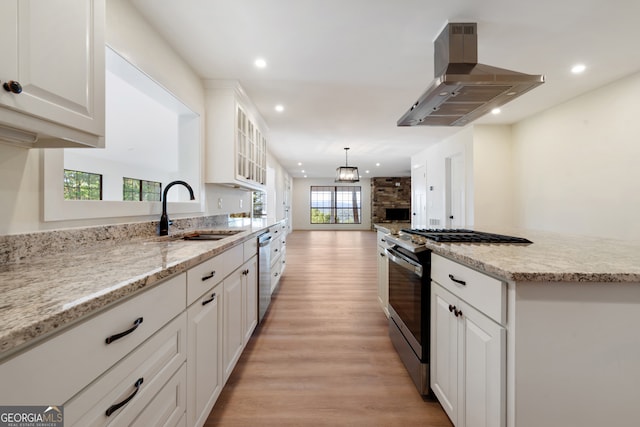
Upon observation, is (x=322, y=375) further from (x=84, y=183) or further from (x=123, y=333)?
(x=84, y=183)

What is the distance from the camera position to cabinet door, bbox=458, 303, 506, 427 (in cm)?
94

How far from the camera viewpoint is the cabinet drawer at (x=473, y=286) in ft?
3.11

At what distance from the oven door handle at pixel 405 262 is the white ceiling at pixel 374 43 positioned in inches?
65.9

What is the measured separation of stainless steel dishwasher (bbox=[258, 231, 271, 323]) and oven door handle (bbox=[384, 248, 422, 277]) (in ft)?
3.76

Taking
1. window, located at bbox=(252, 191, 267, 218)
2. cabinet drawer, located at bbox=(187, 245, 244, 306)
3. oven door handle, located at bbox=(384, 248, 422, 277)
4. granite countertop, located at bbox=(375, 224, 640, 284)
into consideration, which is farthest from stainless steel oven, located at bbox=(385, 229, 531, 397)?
window, located at bbox=(252, 191, 267, 218)

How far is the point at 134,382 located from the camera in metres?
0.78

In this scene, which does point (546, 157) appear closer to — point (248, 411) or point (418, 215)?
point (418, 215)

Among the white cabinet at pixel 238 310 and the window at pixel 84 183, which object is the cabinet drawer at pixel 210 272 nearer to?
the white cabinet at pixel 238 310

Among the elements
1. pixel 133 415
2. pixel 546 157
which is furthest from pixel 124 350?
pixel 546 157

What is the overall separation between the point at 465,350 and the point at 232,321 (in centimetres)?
129

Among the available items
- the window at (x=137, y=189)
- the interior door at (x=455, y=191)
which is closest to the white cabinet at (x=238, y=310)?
the interior door at (x=455, y=191)

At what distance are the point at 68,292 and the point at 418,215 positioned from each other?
23.4ft

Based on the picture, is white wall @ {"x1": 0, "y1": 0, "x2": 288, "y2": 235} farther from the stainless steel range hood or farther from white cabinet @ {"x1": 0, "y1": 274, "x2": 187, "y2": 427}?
the stainless steel range hood

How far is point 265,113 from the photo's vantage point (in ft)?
12.3
